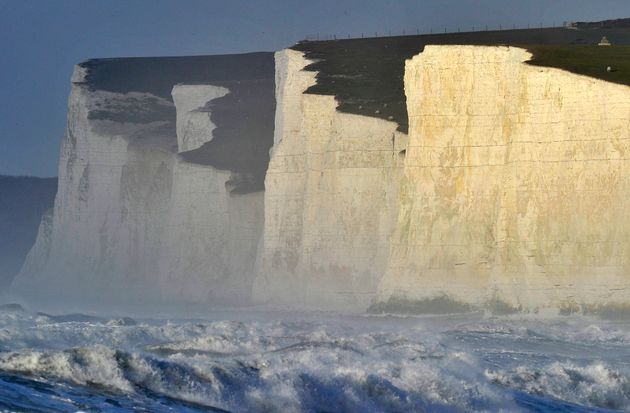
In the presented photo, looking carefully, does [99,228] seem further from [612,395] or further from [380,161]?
[612,395]

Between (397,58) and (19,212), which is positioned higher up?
(397,58)

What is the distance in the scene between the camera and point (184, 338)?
32.2 metres

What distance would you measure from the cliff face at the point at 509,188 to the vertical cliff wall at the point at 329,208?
18.2ft

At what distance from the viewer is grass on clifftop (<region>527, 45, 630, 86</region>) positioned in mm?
43750

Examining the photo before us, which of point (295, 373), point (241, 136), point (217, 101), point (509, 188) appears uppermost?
point (217, 101)

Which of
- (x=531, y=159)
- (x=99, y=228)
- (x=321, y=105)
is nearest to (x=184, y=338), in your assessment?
(x=531, y=159)

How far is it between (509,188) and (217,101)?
28896 millimetres

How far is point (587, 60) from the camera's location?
1804 inches

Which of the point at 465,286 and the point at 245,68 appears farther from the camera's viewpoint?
the point at 245,68

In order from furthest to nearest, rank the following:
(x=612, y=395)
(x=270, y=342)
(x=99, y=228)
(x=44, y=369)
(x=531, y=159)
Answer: (x=99, y=228) < (x=531, y=159) < (x=270, y=342) < (x=612, y=395) < (x=44, y=369)

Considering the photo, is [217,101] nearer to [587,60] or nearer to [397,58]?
[397,58]

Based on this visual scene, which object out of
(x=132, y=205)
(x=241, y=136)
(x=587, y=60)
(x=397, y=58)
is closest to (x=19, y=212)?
(x=132, y=205)

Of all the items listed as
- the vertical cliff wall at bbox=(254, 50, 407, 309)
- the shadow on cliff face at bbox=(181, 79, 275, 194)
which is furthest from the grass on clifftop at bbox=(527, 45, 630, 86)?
the shadow on cliff face at bbox=(181, 79, 275, 194)

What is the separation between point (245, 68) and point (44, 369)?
59877 millimetres
